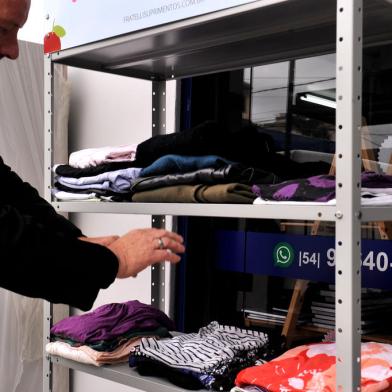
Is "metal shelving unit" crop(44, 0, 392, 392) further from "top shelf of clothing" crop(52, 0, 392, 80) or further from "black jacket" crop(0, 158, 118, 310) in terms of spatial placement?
"black jacket" crop(0, 158, 118, 310)

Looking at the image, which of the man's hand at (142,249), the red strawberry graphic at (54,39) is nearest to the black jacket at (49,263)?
the man's hand at (142,249)

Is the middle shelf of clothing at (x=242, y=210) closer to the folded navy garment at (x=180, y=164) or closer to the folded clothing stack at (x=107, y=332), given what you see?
the folded navy garment at (x=180, y=164)

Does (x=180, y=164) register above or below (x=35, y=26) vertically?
below

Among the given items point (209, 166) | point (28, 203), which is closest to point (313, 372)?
point (209, 166)

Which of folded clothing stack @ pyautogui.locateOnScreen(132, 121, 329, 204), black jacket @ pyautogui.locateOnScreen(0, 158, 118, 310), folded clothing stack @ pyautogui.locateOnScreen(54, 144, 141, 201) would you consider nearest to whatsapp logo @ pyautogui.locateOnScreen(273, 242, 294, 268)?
folded clothing stack @ pyautogui.locateOnScreen(132, 121, 329, 204)

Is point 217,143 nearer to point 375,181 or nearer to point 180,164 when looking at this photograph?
point 180,164

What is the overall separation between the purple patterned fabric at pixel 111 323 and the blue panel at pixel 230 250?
1.53 feet

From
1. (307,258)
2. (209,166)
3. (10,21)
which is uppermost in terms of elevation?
(10,21)

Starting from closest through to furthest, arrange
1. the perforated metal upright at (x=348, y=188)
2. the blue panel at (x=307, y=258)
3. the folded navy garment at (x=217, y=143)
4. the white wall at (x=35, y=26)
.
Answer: the perforated metal upright at (x=348, y=188) → the folded navy garment at (x=217, y=143) → the blue panel at (x=307, y=258) → the white wall at (x=35, y=26)

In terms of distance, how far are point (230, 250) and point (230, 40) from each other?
0.94 m

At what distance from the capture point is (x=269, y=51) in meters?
1.74

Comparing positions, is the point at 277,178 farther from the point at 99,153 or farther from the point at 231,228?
the point at 231,228

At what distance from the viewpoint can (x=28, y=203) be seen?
5.55ft

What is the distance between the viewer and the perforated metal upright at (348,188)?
3.57 ft
